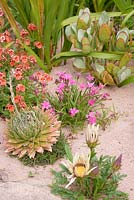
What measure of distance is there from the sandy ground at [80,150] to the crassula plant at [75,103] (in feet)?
0.31

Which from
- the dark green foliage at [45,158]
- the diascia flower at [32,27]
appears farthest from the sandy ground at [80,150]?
the diascia flower at [32,27]

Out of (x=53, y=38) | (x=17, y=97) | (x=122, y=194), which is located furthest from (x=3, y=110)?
(x=122, y=194)

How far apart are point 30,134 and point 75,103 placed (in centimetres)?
49

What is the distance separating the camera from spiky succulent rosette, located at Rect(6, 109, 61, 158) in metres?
3.58

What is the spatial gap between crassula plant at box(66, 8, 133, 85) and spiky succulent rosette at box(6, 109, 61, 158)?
718 millimetres

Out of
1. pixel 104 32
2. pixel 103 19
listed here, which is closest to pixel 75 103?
pixel 104 32

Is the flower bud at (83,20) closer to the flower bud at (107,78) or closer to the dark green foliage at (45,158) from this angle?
the flower bud at (107,78)

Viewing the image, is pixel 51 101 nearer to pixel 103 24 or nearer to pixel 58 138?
pixel 58 138

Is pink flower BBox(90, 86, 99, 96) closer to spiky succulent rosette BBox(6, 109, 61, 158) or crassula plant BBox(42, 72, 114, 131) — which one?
crassula plant BBox(42, 72, 114, 131)

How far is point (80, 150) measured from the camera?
3768mm

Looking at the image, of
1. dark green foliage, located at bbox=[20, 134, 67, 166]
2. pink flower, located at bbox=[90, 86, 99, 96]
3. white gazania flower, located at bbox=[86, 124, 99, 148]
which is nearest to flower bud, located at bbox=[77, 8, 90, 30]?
pink flower, located at bbox=[90, 86, 99, 96]

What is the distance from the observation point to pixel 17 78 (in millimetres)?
3807

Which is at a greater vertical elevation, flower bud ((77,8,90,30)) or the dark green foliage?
flower bud ((77,8,90,30))

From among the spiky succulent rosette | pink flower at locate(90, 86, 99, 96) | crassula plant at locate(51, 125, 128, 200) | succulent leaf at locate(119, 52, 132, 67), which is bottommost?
crassula plant at locate(51, 125, 128, 200)
